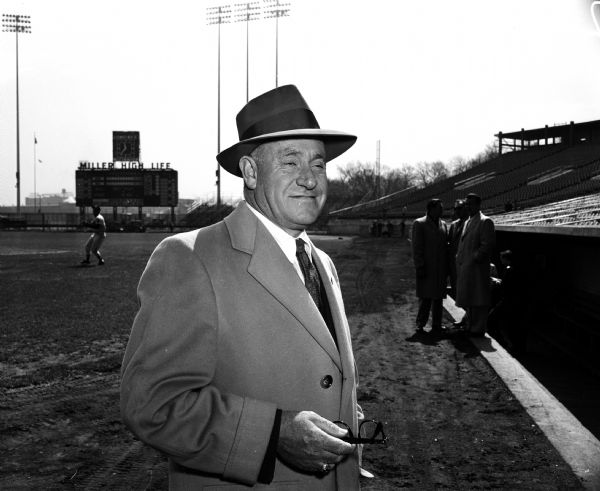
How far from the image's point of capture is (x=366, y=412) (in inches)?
206

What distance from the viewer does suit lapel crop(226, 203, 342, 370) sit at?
1.79m

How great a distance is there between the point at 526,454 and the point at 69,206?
162389mm

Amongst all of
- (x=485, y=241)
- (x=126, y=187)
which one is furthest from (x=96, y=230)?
(x=126, y=187)

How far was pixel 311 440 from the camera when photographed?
161 cm

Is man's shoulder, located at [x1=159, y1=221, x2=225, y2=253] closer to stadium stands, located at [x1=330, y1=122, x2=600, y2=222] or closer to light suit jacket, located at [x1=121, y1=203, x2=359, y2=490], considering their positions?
light suit jacket, located at [x1=121, y1=203, x2=359, y2=490]

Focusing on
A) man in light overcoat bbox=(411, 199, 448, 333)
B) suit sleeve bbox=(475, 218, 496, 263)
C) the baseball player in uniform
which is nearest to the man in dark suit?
man in light overcoat bbox=(411, 199, 448, 333)

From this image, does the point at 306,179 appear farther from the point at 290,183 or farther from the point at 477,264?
the point at 477,264

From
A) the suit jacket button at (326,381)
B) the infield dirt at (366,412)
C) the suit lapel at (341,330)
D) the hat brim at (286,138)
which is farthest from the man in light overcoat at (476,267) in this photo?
the suit jacket button at (326,381)

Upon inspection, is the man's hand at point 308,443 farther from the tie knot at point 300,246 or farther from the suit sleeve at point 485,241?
the suit sleeve at point 485,241

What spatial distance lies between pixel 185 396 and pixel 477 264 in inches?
286

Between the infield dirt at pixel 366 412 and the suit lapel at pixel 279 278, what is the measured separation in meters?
2.47

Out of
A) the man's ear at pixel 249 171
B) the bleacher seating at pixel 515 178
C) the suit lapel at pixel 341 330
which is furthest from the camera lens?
the bleacher seating at pixel 515 178

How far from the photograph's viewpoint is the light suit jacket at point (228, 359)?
62.4 inches

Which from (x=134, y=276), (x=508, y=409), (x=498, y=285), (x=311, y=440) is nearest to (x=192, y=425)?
(x=311, y=440)
